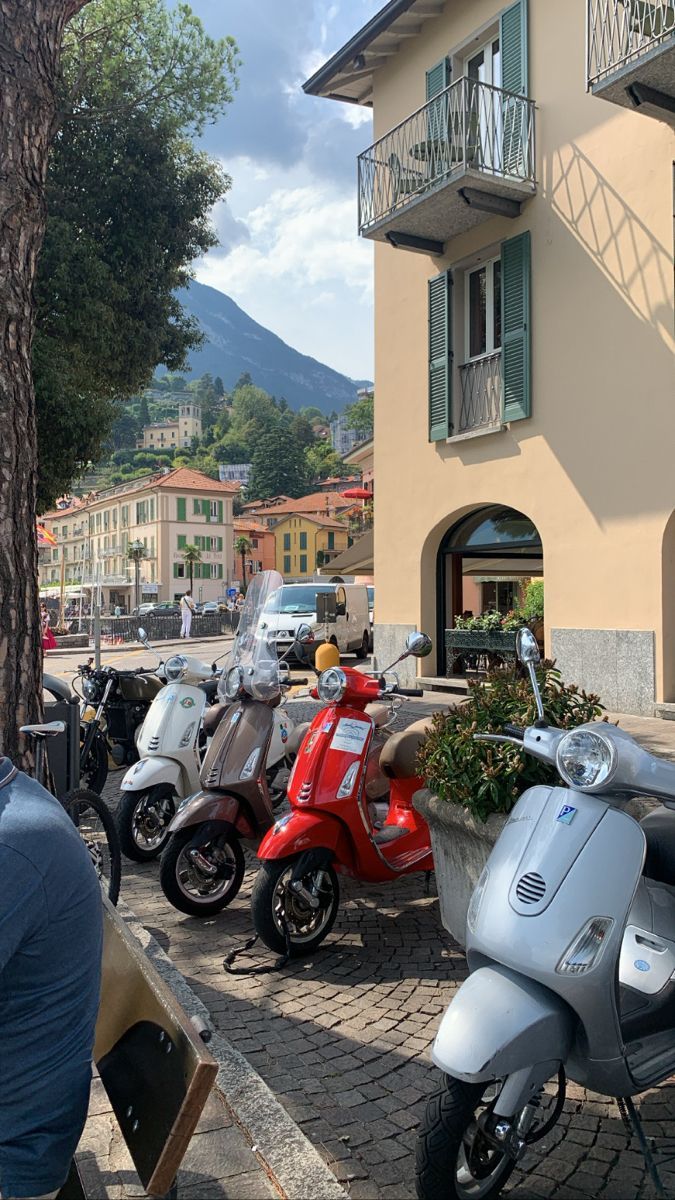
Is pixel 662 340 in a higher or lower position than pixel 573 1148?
higher

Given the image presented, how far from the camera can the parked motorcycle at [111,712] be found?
6.96m

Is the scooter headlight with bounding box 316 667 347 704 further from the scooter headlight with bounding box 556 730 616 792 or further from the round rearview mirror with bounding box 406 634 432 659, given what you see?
the scooter headlight with bounding box 556 730 616 792

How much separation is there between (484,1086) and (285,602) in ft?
65.5

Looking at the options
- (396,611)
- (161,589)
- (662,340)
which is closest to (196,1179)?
(662,340)

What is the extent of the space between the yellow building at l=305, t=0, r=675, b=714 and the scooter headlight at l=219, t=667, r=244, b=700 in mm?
5784

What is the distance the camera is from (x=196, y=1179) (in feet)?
7.73

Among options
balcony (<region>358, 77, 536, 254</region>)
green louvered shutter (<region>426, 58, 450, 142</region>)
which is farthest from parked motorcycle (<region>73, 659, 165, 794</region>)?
green louvered shutter (<region>426, 58, 450, 142</region>)

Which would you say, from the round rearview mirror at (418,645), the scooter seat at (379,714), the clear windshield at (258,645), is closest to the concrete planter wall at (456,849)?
the round rearview mirror at (418,645)

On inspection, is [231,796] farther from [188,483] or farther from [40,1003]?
[188,483]

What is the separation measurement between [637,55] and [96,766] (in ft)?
26.7

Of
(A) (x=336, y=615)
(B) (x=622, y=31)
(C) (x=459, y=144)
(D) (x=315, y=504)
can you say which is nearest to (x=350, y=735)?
(B) (x=622, y=31)

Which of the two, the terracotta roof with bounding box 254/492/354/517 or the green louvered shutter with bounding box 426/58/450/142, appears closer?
the green louvered shutter with bounding box 426/58/450/142

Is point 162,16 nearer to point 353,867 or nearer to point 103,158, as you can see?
point 103,158

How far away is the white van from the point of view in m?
20.7
